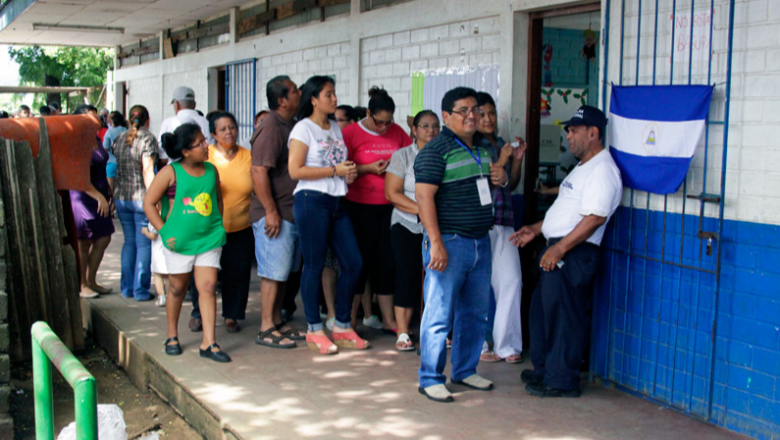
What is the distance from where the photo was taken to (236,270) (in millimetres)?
5699

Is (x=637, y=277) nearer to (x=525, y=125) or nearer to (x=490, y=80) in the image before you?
(x=525, y=125)

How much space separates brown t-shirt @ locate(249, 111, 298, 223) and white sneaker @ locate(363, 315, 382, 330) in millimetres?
1155

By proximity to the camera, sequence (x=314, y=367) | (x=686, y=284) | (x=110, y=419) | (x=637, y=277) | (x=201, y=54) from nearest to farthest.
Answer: (x=110, y=419) → (x=686, y=284) → (x=637, y=277) → (x=314, y=367) → (x=201, y=54)

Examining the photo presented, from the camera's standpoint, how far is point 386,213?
216 inches

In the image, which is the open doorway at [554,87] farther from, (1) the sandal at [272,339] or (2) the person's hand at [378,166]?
(1) the sandal at [272,339]

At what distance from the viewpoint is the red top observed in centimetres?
535

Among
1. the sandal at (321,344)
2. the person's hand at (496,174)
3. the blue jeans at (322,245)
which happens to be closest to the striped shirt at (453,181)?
the person's hand at (496,174)

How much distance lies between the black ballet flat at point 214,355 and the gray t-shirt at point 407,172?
1453mm

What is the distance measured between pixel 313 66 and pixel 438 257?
489 cm

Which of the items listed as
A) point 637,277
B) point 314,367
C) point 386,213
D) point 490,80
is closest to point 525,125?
point 490,80

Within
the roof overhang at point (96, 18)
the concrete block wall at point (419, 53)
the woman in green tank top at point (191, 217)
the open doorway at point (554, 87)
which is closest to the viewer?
the woman in green tank top at point (191, 217)

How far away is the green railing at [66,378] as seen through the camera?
2.05 meters

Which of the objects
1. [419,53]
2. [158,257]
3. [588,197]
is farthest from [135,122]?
[588,197]

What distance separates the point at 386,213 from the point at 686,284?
213cm
